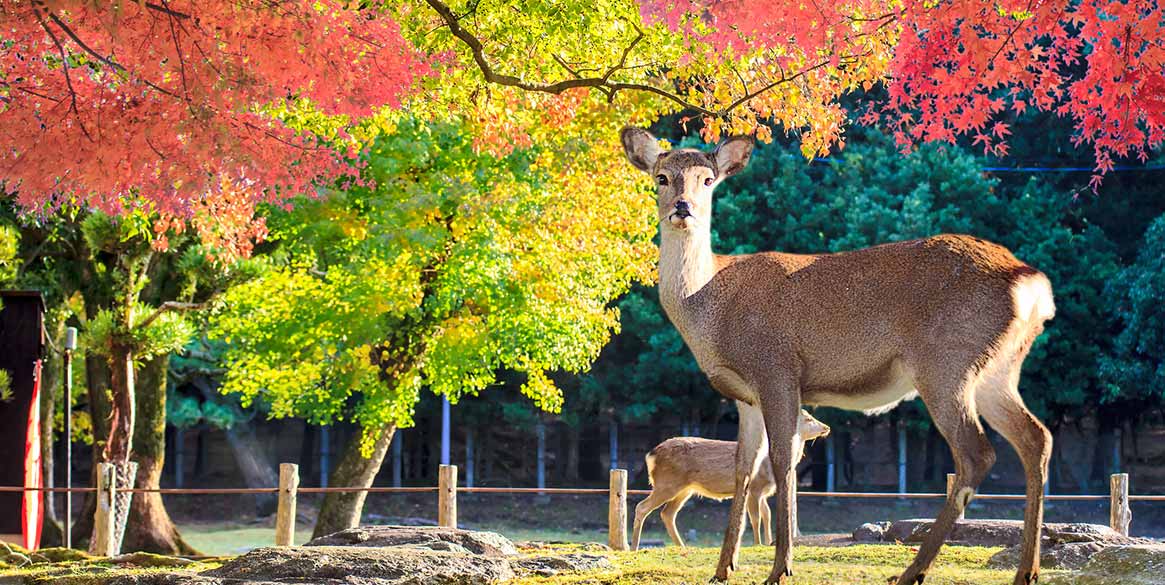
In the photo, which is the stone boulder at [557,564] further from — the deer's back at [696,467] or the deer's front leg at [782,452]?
the deer's back at [696,467]

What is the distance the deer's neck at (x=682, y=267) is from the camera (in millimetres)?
8906

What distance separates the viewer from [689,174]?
346 inches

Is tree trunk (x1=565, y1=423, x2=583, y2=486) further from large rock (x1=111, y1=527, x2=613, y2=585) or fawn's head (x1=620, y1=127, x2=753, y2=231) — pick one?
fawn's head (x1=620, y1=127, x2=753, y2=231)

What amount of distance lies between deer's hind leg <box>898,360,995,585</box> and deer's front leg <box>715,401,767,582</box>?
1145 mm

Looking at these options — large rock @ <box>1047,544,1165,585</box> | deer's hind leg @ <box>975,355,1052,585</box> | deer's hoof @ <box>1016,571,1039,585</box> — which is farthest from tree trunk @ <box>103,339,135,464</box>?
large rock @ <box>1047,544,1165,585</box>

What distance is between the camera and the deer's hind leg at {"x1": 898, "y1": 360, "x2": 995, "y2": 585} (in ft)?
25.4

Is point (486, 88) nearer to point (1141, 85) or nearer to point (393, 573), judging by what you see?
point (393, 573)

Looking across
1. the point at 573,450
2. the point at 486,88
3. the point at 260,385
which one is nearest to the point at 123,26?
the point at 486,88

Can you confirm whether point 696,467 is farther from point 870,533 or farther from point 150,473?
point 150,473

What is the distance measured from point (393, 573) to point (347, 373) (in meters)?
11.2

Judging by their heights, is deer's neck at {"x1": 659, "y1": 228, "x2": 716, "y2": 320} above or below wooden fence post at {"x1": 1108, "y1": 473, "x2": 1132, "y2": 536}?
above

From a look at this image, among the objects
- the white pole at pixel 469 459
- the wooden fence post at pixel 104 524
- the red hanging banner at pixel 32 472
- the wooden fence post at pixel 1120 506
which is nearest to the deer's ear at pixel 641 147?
the wooden fence post at pixel 1120 506

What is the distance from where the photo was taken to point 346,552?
915 centimetres

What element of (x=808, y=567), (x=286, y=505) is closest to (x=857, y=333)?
(x=808, y=567)
